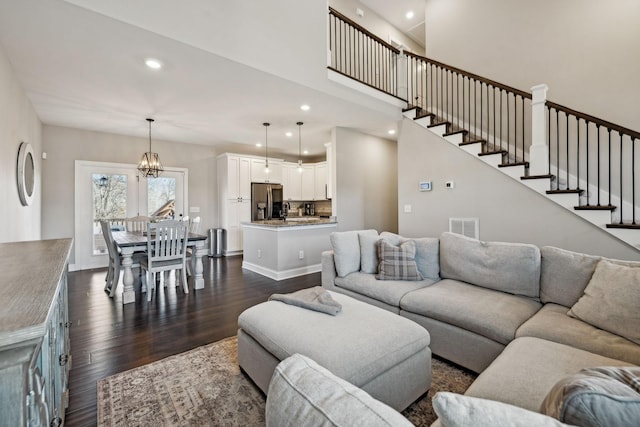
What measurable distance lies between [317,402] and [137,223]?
18.8 feet

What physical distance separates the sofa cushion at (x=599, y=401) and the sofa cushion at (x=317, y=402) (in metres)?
0.37

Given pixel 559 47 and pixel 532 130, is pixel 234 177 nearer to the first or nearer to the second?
pixel 532 130

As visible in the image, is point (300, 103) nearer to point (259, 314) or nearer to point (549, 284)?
point (259, 314)

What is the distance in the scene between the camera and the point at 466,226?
4270 mm

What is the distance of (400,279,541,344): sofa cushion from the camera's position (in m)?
1.93

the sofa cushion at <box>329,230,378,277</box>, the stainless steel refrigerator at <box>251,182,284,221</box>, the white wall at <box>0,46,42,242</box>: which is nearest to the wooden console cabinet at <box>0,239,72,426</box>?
the sofa cushion at <box>329,230,378,277</box>

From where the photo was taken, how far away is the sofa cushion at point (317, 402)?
0.58 m

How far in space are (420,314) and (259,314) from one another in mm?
1298

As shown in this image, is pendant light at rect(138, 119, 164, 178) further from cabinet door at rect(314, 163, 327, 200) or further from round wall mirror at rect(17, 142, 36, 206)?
cabinet door at rect(314, 163, 327, 200)

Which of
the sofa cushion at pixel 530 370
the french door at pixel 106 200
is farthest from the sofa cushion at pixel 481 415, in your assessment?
the french door at pixel 106 200

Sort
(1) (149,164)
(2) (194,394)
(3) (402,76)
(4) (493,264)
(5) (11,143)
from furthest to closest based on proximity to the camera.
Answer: (3) (402,76) < (1) (149,164) < (5) (11,143) < (4) (493,264) < (2) (194,394)

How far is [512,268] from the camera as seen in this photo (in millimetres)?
2365

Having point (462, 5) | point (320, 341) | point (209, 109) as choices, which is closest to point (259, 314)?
point (320, 341)

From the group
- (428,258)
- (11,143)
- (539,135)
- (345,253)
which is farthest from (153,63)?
(539,135)
